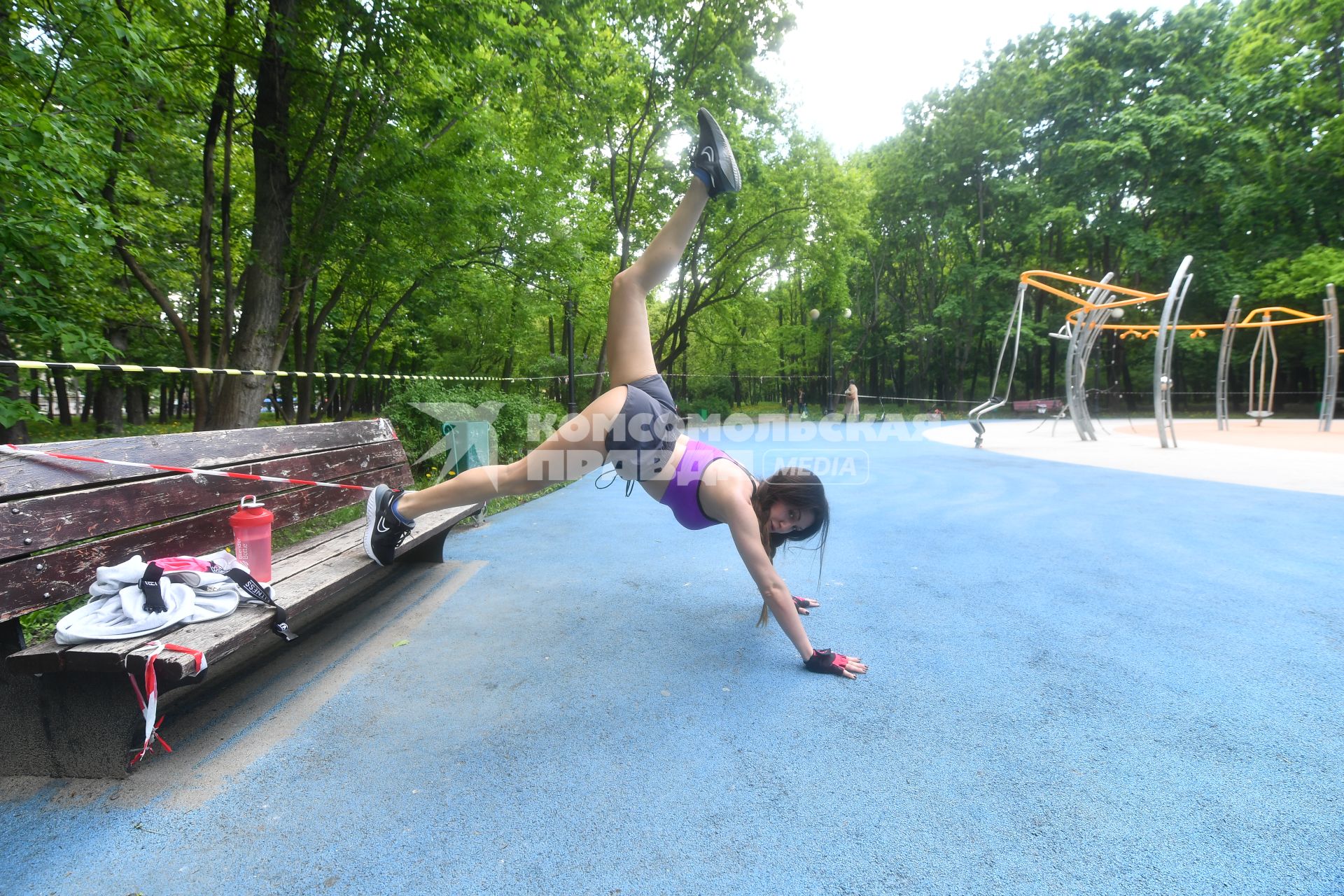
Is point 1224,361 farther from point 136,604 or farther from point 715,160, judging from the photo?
point 136,604

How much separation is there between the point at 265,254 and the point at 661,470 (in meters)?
5.55

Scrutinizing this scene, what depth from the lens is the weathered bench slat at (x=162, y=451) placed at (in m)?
1.94

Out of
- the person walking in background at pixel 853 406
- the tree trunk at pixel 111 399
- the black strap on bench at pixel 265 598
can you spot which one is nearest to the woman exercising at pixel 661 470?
the black strap on bench at pixel 265 598

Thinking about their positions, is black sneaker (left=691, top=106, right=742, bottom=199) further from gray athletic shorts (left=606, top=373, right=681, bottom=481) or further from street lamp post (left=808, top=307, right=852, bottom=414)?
street lamp post (left=808, top=307, right=852, bottom=414)

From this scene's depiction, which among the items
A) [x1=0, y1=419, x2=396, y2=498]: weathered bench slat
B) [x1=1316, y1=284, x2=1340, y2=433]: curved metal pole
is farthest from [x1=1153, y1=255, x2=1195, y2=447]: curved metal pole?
[x1=0, y1=419, x2=396, y2=498]: weathered bench slat

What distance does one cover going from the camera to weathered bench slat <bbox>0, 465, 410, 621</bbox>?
1821 millimetres

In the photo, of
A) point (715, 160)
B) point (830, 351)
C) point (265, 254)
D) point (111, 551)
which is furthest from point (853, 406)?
point (111, 551)

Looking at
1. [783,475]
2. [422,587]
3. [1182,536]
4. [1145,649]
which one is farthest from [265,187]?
[1182,536]

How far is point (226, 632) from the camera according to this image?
75.2 inches

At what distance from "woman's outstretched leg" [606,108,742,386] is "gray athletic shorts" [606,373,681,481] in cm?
12

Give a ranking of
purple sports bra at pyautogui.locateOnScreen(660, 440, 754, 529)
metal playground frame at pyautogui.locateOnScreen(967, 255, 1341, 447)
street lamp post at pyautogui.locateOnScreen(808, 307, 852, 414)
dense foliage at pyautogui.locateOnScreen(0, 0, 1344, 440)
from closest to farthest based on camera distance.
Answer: purple sports bra at pyautogui.locateOnScreen(660, 440, 754, 529) → dense foliage at pyautogui.locateOnScreen(0, 0, 1344, 440) → metal playground frame at pyautogui.locateOnScreen(967, 255, 1341, 447) → street lamp post at pyautogui.locateOnScreen(808, 307, 852, 414)

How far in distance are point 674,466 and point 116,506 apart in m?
2.09

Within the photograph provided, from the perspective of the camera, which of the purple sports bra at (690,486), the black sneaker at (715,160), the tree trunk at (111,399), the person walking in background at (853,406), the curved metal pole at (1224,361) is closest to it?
the purple sports bra at (690,486)

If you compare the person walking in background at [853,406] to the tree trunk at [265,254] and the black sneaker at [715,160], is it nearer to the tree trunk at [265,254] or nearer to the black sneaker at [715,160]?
the tree trunk at [265,254]
